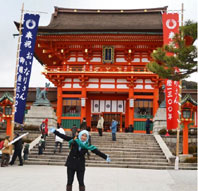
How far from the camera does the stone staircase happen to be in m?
15.7

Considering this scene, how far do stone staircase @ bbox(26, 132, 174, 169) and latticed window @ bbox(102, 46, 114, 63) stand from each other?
27.2 ft

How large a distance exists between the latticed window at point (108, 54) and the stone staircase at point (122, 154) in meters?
8.29

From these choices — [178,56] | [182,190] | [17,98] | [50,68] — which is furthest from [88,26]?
[182,190]

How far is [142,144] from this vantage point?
19.2m

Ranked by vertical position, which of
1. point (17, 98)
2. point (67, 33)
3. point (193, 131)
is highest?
point (67, 33)

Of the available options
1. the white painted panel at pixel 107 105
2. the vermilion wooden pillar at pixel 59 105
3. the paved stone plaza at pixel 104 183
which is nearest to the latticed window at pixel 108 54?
the white painted panel at pixel 107 105

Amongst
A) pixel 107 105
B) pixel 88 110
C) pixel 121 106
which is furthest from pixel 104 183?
pixel 88 110

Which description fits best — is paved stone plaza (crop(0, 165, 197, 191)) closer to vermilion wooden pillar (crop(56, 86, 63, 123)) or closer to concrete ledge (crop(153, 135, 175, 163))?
concrete ledge (crop(153, 135, 175, 163))

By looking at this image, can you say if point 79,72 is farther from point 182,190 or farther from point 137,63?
point 182,190

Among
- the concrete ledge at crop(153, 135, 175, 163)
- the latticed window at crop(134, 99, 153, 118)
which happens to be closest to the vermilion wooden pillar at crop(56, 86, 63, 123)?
the latticed window at crop(134, 99, 153, 118)

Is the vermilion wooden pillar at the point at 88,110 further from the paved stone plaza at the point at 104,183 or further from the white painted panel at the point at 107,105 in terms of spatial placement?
the paved stone plaza at the point at 104,183

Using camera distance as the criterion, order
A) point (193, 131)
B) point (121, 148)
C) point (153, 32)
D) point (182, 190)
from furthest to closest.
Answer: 1. point (153, 32)
2. point (193, 131)
3. point (121, 148)
4. point (182, 190)

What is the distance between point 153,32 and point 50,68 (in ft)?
29.3

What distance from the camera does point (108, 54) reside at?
1071 inches
